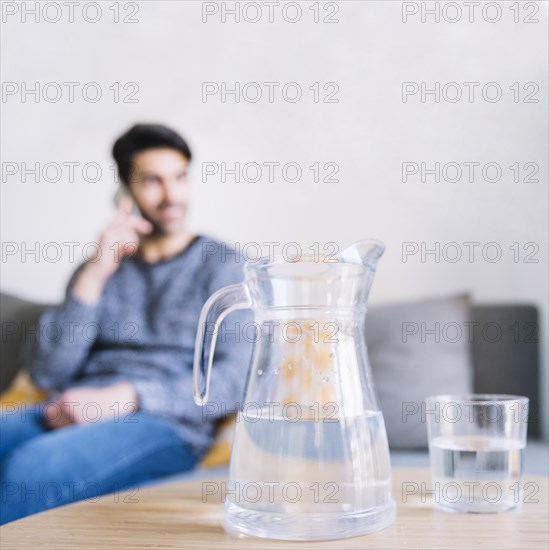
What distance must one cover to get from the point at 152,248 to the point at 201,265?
0.16 metres

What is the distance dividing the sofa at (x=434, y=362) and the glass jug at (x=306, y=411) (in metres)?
0.73

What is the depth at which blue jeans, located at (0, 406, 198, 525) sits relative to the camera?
1059mm

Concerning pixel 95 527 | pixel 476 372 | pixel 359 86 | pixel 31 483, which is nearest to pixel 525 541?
pixel 95 527

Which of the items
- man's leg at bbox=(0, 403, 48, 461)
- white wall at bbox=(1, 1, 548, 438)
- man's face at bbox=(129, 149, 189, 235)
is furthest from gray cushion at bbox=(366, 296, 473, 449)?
man's leg at bbox=(0, 403, 48, 461)

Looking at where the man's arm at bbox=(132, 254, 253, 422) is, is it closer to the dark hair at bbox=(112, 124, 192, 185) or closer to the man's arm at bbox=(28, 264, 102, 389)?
the man's arm at bbox=(28, 264, 102, 389)

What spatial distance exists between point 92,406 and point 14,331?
380 mm

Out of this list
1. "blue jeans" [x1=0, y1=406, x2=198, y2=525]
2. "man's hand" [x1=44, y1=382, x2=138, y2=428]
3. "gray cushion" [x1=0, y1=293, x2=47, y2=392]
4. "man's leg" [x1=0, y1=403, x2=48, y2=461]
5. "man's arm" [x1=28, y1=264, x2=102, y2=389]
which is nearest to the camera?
"blue jeans" [x1=0, y1=406, x2=198, y2=525]

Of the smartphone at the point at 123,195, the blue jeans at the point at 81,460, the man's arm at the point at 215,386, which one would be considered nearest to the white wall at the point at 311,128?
the smartphone at the point at 123,195

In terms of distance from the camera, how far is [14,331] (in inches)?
65.7

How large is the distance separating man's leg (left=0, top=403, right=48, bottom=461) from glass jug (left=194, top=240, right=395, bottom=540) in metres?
0.85

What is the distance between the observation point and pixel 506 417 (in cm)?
57

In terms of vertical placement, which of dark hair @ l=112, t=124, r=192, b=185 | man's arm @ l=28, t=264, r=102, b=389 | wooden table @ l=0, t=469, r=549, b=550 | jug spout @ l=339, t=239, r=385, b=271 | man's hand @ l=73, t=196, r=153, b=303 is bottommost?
wooden table @ l=0, t=469, r=549, b=550

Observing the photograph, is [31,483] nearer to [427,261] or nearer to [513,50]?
[427,261]

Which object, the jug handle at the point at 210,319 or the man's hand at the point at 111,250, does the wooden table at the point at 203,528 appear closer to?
the jug handle at the point at 210,319
